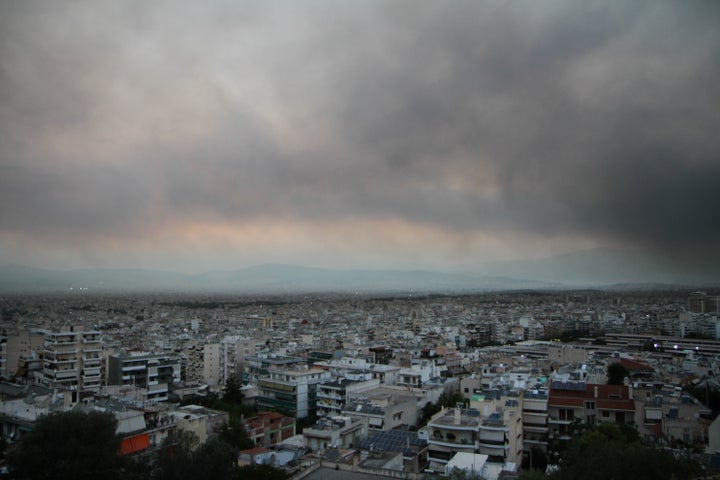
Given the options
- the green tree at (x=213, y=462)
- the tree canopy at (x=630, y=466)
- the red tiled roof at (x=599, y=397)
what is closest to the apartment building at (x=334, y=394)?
the red tiled roof at (x=599, y=397)

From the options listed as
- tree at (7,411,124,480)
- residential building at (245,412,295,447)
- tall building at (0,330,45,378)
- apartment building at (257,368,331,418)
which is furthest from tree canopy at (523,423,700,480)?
tall building at (0,330,45,378)

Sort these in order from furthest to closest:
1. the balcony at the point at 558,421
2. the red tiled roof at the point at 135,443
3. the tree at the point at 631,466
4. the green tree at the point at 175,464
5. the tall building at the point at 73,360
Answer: the tall building at the point at 73,360
the balcony at the point at 558,421
the red tiled roof at the point at 135,443
the green tree at the point at 175,464
the tree at the point at 631,466

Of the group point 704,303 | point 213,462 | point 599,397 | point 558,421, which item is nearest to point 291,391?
point 558,421

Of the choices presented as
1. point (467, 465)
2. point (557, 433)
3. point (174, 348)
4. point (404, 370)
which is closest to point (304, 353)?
point (174, 348)

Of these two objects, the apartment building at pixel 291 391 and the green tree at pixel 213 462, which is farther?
the apartment building at pixel 291 391

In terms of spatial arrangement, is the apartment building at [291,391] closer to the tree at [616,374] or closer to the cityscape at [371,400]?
the cityscape at [371,400]

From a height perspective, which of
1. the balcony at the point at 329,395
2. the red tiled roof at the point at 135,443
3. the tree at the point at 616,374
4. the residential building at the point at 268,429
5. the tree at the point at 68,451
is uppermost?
the tree at the point at 68,451
